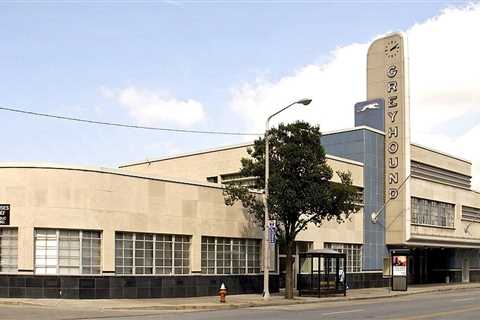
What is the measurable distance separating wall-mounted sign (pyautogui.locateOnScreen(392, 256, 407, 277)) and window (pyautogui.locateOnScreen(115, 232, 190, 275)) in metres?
15.4

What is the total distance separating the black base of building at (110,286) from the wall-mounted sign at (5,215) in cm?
230

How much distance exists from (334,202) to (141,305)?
36.2 ft

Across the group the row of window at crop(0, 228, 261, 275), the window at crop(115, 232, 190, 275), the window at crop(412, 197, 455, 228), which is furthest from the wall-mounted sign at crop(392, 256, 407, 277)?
the window at crop(115, 232, 190, 275)

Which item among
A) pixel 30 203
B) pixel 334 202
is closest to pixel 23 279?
pixel 30 203

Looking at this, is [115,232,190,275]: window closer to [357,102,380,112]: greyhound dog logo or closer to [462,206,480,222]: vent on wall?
[357,102,380,112]: greyhound dog logo

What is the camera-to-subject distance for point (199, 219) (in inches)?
1409

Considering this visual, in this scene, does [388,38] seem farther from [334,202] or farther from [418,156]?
[334,202]

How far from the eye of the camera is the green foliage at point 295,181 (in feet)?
109

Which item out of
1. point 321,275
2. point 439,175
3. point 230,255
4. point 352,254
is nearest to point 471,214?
point 439,175

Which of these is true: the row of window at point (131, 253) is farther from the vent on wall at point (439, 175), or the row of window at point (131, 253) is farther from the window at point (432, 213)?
the vent on wall at point (439, 175)

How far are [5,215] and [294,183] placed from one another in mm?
13217

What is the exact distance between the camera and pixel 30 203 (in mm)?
29922

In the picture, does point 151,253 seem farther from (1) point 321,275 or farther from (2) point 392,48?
(2) point 392,48

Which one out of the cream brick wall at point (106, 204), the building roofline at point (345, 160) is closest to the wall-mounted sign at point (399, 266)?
the building roofline at point (345, 160)
